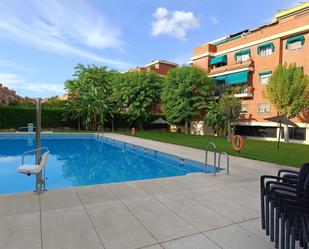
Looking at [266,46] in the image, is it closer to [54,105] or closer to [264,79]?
[264,79]

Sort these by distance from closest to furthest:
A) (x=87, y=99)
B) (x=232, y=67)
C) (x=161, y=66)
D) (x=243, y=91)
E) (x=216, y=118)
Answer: (x=216, y=118)
(x=243, y=91)
(x=232, y=67)
(x=87, y=99)
(x=161, y=66)

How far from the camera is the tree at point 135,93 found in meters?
32.1

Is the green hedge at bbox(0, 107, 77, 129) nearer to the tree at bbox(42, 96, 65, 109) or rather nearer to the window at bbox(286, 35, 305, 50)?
the tree at bbox(42, 96, 65, 109)

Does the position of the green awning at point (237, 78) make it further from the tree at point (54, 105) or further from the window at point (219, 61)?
the tree at point (54, 105)

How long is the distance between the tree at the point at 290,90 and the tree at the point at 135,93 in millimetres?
16206

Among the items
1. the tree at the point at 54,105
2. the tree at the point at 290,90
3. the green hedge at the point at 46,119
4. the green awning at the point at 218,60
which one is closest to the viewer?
the tree at the point at 290,90

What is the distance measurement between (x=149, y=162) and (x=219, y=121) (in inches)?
621

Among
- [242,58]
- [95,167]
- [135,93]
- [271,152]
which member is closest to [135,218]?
[95,167]

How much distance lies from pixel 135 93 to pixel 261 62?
633 inches

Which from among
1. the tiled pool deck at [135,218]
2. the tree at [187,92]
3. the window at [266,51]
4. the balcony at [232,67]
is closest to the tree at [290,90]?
the window at [266,51]

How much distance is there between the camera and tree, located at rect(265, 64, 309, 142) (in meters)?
20.4

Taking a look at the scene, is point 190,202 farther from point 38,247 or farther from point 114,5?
point 114,5

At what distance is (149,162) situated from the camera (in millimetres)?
12758

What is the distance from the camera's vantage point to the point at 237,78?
2708 cm
